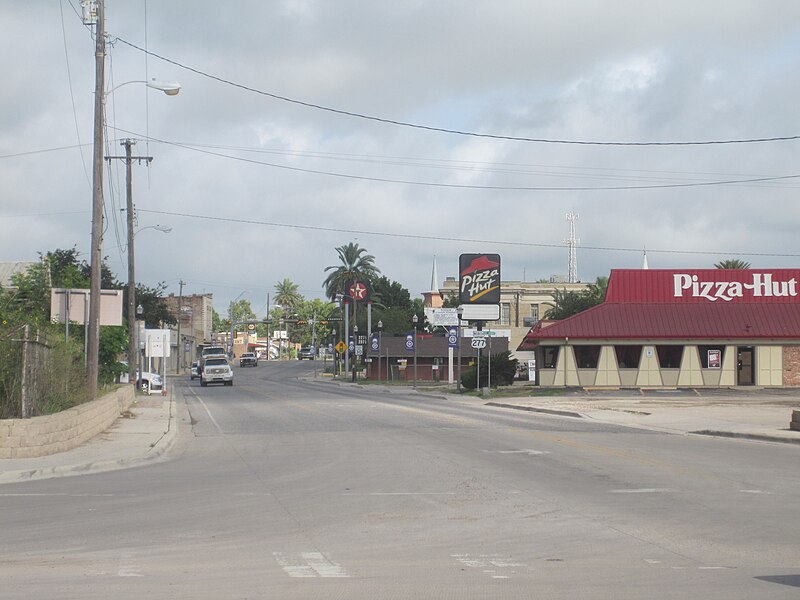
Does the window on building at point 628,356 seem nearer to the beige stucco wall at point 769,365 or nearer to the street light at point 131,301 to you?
the beige stucco wall at point 769,365

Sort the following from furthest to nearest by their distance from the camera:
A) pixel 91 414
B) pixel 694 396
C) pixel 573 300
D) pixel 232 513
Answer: pixel 573 300 < pixel 694 396 < pixel 91 414 < pixel 232 513

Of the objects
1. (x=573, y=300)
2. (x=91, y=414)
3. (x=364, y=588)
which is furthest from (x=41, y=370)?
(x=573, y=300)

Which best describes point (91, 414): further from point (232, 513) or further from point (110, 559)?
point (110, 559)

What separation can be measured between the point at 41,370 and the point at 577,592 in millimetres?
13961

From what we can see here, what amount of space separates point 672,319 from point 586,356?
5.46 m

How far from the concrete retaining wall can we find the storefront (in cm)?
3771

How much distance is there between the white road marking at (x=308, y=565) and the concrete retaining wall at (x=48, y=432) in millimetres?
9658

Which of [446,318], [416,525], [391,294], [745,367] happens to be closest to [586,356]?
[745,367]

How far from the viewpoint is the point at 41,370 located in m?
19.2

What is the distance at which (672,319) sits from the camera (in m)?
57.3

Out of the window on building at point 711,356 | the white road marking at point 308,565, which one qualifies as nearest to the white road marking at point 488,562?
the white road marking at point 308,565

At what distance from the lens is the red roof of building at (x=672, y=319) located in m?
55.9

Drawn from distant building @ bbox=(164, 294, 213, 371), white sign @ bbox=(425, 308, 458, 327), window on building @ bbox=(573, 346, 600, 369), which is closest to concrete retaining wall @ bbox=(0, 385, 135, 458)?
window on building @ bbox=(573, 346, 600, 369)

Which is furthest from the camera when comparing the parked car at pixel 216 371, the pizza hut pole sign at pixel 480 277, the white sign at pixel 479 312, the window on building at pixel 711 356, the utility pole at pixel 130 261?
the parked car at pixel 216 371
